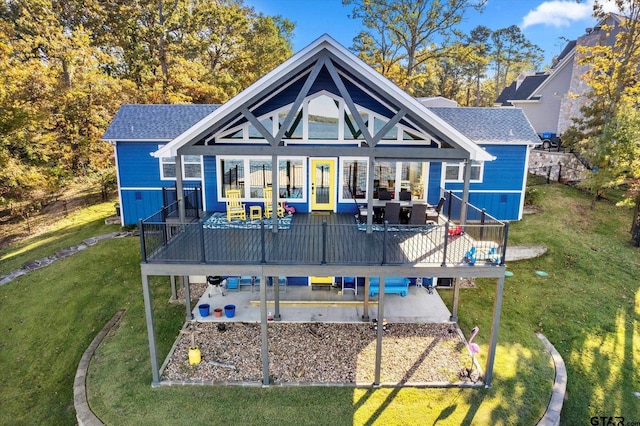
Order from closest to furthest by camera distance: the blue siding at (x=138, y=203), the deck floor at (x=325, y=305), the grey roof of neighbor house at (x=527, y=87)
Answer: the deck floor at (x=325, y=305), the blue siding at (x=138, y=203), the grey roof of neighbor house at (x=527, y=87)

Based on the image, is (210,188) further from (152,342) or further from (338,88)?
(338,88)

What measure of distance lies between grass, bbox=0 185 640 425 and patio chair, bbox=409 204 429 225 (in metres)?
3.44

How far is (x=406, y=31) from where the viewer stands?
27.3m

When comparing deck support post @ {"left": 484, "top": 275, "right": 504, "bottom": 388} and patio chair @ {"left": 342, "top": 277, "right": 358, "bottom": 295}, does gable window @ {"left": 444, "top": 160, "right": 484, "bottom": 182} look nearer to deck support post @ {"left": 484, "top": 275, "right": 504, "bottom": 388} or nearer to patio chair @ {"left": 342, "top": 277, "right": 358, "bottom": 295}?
patio chair @ {"left": 342, "top": 277, "right": 358, "bottom": 295}

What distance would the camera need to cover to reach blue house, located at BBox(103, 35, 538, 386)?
28.3 feet

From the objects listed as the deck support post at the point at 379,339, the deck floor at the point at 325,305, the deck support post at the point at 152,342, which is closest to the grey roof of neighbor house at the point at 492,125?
the deck floor at the point at 325,305

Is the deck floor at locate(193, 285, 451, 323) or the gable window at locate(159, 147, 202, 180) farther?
the gable window at locate(159, 147, 202, 180)

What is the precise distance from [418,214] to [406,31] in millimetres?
21642

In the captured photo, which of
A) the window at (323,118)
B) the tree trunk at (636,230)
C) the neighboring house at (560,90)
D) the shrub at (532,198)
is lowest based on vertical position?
the tree trunk at (636,230)

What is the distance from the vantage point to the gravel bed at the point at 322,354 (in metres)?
9.02

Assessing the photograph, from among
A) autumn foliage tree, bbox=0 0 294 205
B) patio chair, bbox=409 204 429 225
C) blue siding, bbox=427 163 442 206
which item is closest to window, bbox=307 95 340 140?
patio chair, bbox=409 204 429 225

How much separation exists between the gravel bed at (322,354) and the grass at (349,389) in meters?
0.48

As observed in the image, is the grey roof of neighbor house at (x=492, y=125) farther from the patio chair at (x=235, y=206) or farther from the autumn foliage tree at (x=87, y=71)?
the autumn foliage tree at (x=87, y=71)

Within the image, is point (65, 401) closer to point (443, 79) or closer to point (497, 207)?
point (497, 207)
